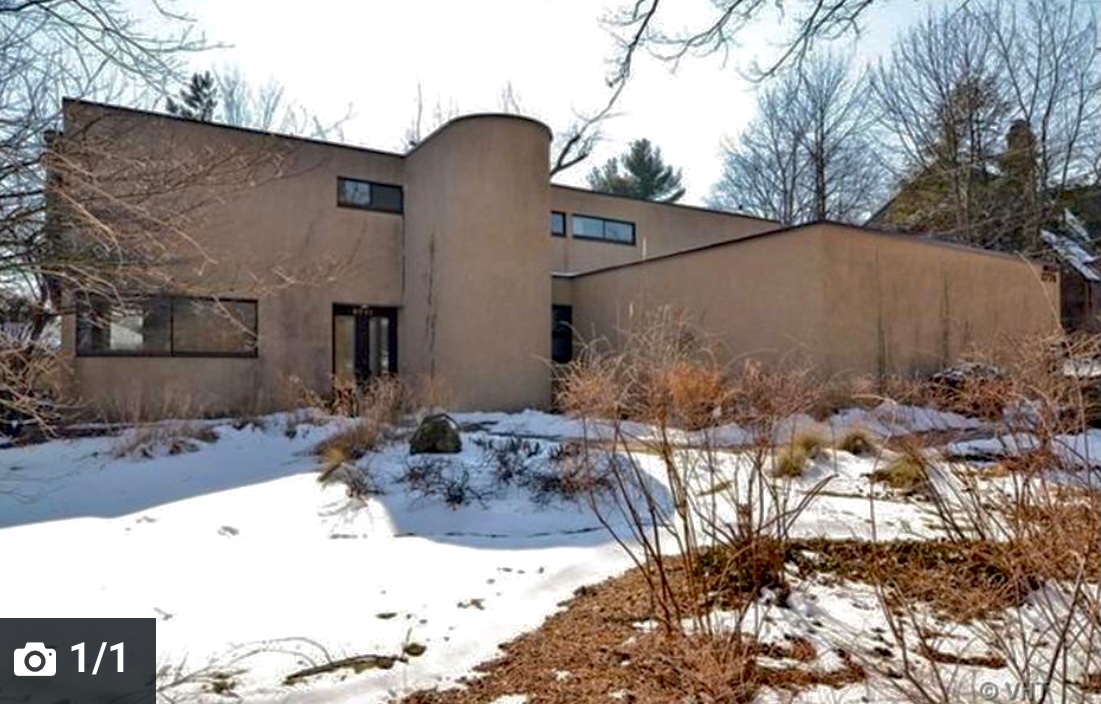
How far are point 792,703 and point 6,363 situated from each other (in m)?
4.63

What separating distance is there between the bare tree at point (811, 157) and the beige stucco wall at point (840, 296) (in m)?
11.1

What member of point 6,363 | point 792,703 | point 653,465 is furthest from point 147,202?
point 792,703

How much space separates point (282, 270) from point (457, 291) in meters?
3.28

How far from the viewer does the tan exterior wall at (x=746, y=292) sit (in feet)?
34.6

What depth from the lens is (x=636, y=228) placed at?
60.8 feet

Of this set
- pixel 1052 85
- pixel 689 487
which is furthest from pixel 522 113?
pixel 689 487

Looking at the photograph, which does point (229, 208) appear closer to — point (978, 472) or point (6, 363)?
Result: point (6, 363)

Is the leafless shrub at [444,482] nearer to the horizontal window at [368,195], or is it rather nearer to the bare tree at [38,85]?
the bare tree at [38,85]

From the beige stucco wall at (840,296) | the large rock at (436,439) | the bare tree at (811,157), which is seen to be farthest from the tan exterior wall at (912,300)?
the bare tree at (811,157)

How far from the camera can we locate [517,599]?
135 inches

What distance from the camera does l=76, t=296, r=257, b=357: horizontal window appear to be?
10.7 m

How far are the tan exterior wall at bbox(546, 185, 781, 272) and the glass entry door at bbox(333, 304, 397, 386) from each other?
16.9 ft

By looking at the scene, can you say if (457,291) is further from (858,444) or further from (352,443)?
(858,444)

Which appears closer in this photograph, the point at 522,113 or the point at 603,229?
the point at 603,229
